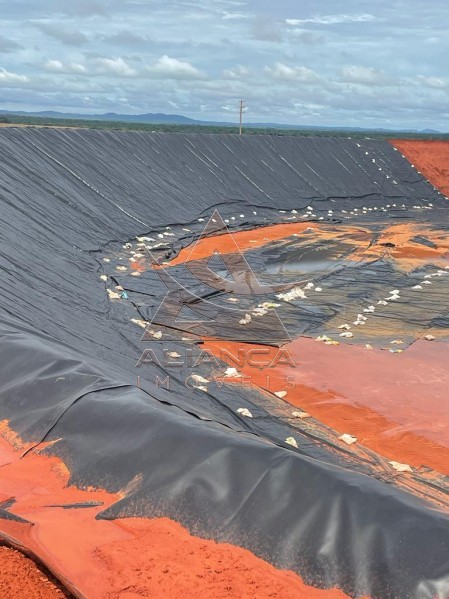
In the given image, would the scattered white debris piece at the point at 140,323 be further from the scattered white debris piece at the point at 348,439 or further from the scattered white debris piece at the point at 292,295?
the scattered white debris piece at the point at 348,439

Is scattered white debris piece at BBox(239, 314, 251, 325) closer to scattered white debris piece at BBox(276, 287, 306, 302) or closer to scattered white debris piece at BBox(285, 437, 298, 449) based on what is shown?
scattered white debris piece at BBox(276, 287, 306, 302)

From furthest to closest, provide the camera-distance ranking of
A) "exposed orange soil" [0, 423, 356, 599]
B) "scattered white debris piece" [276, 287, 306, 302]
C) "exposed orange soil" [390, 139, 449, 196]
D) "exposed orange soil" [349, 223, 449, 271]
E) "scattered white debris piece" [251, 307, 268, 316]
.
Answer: "exposed orange soil" [390, 139, 449, 196]
"exposed orange soil" [349, 223, 449, 271]
"scattered white debris piece" [276, 287, 306, 302]
"scattered white debris piece" [251, 307, 268, 316]
"exposed orange soil" [0, 423, 356, 599]

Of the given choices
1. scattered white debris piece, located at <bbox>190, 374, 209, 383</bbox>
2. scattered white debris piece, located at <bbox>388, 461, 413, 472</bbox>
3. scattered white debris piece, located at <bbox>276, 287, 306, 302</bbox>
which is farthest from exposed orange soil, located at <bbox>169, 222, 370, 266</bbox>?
scattered white debris piece, located at <bbox>388, 461, 413, 472</bbox>

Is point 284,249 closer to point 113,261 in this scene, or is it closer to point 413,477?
point 113,261

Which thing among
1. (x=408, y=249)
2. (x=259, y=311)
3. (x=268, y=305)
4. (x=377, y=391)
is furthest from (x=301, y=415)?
(x=408, y=249)

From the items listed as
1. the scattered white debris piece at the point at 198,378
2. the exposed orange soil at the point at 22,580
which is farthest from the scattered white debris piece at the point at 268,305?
the exposed orange soil at the point at 22,580

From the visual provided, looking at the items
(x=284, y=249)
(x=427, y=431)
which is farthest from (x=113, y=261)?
(x=427, y=431)
